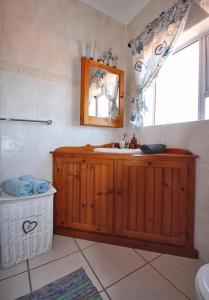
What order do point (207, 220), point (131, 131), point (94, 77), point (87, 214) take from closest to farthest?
point (207, 220)
point (87, 214)
point (94, 77)
point (131, 131)

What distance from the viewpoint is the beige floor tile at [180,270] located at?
1027 mm

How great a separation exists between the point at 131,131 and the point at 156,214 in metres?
1.04

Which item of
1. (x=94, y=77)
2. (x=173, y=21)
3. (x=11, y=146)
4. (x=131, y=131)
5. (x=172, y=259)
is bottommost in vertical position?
(x=172, y=259)

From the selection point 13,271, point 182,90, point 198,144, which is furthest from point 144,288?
point 182,90

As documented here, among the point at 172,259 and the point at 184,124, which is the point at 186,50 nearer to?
the point at 184,124

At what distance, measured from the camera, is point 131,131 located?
2018 millimetres

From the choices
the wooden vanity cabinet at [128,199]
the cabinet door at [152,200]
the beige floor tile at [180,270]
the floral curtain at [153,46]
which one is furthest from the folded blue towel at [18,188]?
the floral curtain at [153,46]

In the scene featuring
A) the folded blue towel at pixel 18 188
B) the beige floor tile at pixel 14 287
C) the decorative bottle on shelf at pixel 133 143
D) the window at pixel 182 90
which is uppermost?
the window at pixel 182 90

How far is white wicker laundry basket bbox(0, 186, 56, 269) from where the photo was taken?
46.6 inches

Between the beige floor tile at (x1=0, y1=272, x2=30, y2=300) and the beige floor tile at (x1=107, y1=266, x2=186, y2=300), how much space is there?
0.55m

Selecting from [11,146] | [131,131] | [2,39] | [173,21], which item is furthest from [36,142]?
[173,21]

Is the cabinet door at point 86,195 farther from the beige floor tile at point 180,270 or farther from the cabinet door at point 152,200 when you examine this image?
the beige floor tile at point 180,270

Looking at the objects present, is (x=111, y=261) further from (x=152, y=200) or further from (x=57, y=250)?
(x=152, y=200)

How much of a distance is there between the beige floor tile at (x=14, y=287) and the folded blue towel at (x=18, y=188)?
1.83 ft
